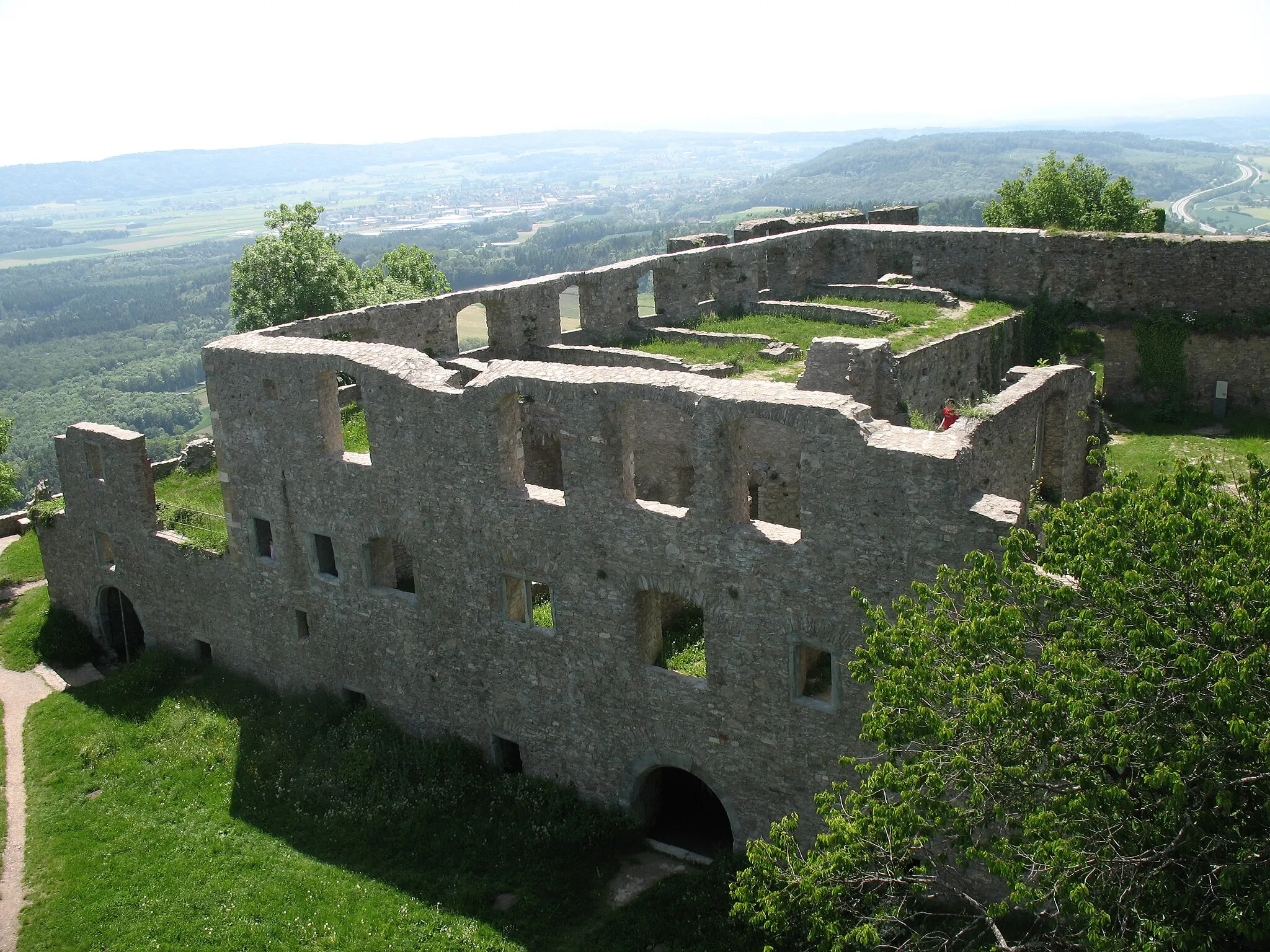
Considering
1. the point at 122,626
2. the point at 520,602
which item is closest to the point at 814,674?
the point at 520,602

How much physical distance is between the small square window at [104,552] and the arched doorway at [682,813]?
1493 centimetres

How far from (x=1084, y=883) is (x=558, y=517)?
9.79m

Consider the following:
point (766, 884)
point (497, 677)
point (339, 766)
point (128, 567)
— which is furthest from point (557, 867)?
point (128, 567)

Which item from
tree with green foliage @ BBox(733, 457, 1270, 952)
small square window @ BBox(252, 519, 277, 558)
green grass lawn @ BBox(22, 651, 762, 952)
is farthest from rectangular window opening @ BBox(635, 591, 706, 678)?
small square window @ BBox(252, 519, 277, 558)

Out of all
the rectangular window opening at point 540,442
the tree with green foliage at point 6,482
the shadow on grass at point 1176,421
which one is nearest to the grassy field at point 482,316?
the tree with green foliage at point 6,482

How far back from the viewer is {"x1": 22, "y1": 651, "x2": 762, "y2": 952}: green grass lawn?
1684 centimetres

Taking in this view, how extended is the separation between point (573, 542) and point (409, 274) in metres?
25.9

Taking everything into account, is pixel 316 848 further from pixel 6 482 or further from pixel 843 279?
pixel 843 279

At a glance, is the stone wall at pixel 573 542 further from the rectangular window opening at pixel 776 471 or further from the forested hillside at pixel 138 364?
the forested hillside at pixel 138 364

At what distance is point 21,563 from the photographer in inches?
1314

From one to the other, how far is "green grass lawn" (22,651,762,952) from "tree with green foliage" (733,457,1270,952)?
15.9 ft

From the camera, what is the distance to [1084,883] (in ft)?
32.2

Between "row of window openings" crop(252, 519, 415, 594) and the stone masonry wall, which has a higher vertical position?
the stone masonry wall

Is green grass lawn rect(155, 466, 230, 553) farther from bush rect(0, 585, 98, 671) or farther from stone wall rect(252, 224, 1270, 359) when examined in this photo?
stone wall rect(252, 224, 1270, 359)
